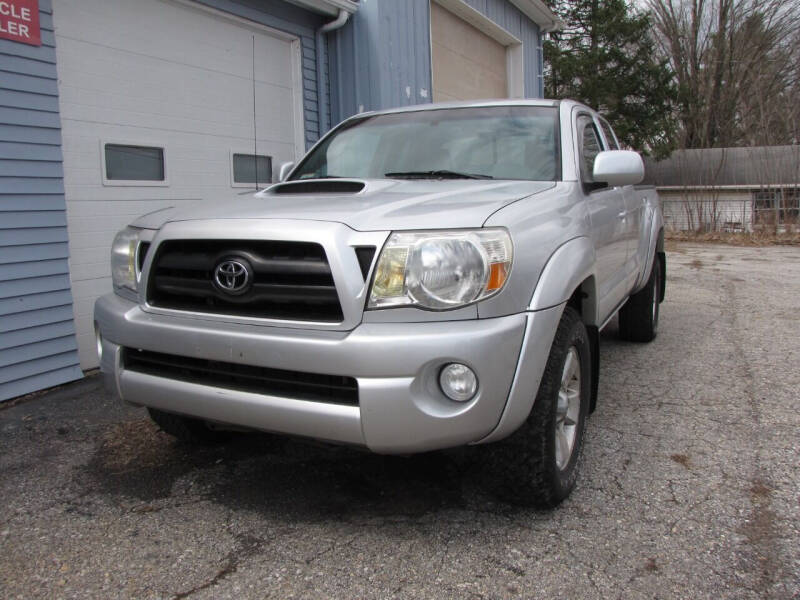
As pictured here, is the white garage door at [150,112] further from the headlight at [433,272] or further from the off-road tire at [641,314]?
the off-road tire at [641,314]

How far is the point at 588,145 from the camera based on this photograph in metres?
3.87

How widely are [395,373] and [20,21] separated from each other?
3820 millimetres

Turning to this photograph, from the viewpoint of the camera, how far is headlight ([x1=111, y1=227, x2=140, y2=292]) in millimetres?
2797

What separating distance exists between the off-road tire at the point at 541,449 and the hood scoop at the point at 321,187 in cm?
106

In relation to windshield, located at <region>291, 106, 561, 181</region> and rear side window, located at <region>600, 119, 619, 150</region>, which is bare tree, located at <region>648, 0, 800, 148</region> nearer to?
rear side window, located at <region>600, 119, 619, 150</region>

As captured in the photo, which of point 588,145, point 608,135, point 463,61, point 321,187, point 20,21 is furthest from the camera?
point 463,61

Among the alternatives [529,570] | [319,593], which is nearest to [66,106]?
[319,593]

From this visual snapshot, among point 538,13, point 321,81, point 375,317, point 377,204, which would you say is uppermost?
point 538,13

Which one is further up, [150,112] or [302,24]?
[302,24]

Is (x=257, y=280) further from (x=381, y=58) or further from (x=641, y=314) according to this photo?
(x=381, y=58)

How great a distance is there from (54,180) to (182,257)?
2584 mm

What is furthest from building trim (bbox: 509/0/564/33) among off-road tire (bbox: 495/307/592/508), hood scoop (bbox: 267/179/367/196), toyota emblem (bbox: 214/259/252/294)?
toyota emblem (bbox: 214/259/252/294)

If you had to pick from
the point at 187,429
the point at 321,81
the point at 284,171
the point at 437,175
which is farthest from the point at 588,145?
the point at 321,81

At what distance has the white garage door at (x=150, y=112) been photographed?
190 inches
